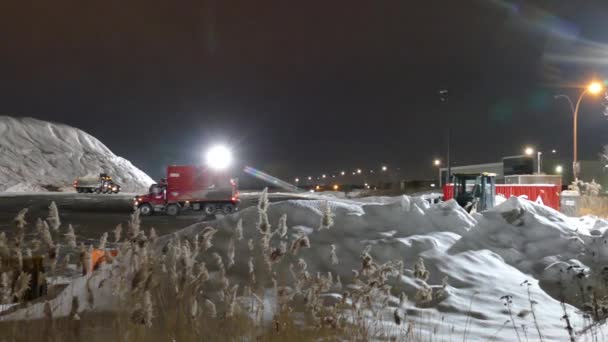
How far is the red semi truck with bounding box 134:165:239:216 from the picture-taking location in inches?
1124

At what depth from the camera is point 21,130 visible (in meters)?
88.2

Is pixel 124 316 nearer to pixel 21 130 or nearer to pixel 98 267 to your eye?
pixel 98 267

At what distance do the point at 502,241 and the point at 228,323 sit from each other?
764 cm

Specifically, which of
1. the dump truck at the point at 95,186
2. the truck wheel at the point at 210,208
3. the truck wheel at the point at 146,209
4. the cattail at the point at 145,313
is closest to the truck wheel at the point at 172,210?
the truck wheel at the point at 146,209

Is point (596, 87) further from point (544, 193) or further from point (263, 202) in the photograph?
point (263, 202)

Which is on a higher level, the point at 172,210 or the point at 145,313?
the point at 172,210

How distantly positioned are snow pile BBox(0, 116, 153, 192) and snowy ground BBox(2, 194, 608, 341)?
67.7 metres

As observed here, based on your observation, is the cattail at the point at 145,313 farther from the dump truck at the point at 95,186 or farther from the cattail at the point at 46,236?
the dump truck at the point at 95,186

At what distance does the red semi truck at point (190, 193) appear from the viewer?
2855cm

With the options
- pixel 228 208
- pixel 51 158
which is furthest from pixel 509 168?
pixel 51 158

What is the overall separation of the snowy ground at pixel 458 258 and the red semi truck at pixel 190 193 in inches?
763

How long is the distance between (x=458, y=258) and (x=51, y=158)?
3303 inches

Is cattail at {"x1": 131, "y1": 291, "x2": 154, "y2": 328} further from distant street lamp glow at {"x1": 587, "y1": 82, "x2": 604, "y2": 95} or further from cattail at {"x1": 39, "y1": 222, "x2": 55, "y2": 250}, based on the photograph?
distant street lamp glow at {"x1": 587, "y1": 82, "x2": 604, "y2": 95}

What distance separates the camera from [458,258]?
27.0 ft
